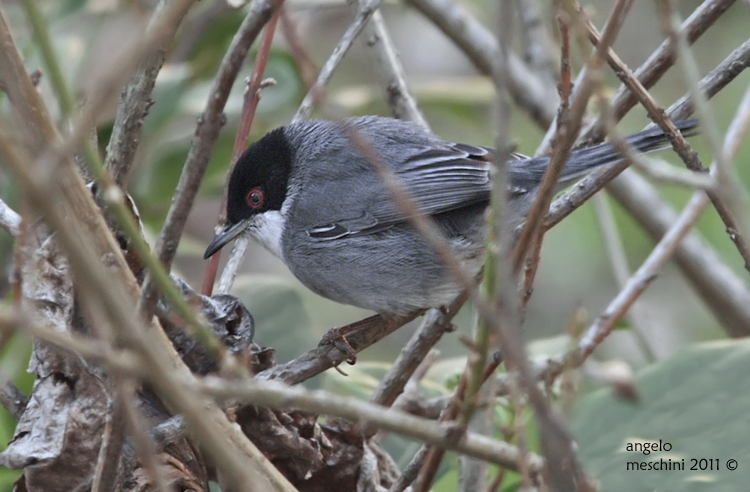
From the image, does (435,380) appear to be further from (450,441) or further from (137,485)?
(450,441)

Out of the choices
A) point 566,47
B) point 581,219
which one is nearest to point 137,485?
point 566,47

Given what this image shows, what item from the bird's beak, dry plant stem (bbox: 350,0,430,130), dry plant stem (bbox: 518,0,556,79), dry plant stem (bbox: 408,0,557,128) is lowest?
the bird's beak

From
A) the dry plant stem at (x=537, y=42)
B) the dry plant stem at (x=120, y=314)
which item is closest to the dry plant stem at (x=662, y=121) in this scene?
the dry plant stem at (x=120, y=314)

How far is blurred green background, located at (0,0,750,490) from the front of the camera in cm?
297

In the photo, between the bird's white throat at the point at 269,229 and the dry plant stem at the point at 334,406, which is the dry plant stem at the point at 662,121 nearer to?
the dry plant stem at the point at 334,406

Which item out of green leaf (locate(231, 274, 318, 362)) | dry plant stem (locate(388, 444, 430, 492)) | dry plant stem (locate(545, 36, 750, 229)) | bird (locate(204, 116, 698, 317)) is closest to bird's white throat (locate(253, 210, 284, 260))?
bird (locate(204, 116, 698, 317))

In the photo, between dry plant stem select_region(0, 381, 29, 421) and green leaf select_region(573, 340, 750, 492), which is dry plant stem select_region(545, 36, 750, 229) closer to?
green leaf select_region(573, 340, 750, 492)

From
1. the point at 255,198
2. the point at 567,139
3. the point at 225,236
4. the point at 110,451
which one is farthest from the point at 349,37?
the point at 110,451

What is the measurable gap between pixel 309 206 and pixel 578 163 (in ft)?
4.56

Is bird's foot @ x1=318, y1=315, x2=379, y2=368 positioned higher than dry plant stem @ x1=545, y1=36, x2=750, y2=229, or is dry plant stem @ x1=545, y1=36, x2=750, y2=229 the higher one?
dry plant stem @ x1=545, y1=36, x2=750, y2=229

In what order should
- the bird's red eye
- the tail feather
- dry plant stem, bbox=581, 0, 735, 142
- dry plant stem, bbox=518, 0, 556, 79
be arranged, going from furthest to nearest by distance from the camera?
dry plant stem, bbox=518, 0, 556, 79 < the bird's red eye < the tail feather < dry plant stem, bbox=581, 0, 735, 142

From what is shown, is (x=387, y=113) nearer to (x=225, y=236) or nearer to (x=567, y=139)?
(x=225, y=236)

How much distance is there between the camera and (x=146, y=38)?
1.26 m

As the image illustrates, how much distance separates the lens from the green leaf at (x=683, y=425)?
2324mm
